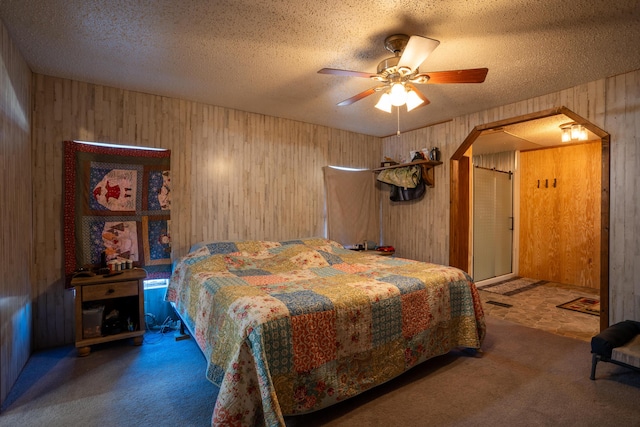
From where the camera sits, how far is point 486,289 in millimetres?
4895

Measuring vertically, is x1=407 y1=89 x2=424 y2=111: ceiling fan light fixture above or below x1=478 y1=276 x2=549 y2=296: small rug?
above

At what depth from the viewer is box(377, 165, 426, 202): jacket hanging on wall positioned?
14.1 feet

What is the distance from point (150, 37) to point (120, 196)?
5.13ft

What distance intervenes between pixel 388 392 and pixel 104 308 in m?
2.52

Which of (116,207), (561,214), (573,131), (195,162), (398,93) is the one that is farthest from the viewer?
(561,214)

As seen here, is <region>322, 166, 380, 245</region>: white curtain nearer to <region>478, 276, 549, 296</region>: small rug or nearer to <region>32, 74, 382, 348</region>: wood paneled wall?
<region>32, 74, 382, 348</region>: wood paneled wall

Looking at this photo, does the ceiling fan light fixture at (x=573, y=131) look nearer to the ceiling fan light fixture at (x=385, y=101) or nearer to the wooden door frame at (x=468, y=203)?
the wooden door frame at (x=468, y=203)

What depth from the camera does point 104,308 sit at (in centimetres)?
288

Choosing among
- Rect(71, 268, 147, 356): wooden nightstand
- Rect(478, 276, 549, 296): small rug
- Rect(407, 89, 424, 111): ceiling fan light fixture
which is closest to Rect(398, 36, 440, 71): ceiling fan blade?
Rect(407, 89, 424, 111): ceiling fan light fixture

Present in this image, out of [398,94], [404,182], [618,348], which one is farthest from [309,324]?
[404,182]

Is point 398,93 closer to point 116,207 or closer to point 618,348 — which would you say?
point 618,348

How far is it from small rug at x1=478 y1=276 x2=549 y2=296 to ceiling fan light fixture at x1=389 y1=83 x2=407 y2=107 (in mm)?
3670

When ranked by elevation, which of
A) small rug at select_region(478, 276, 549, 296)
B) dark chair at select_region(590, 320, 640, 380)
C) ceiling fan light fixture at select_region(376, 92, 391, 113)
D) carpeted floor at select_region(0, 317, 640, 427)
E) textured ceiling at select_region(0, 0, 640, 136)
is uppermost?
textured ceiling at select_region(0, 0, 640, 136)

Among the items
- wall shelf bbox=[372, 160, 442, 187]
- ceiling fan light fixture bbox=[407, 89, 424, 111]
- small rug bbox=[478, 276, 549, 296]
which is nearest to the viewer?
ceiling fan light fixture bbox=[407, 89, 424, 111]
